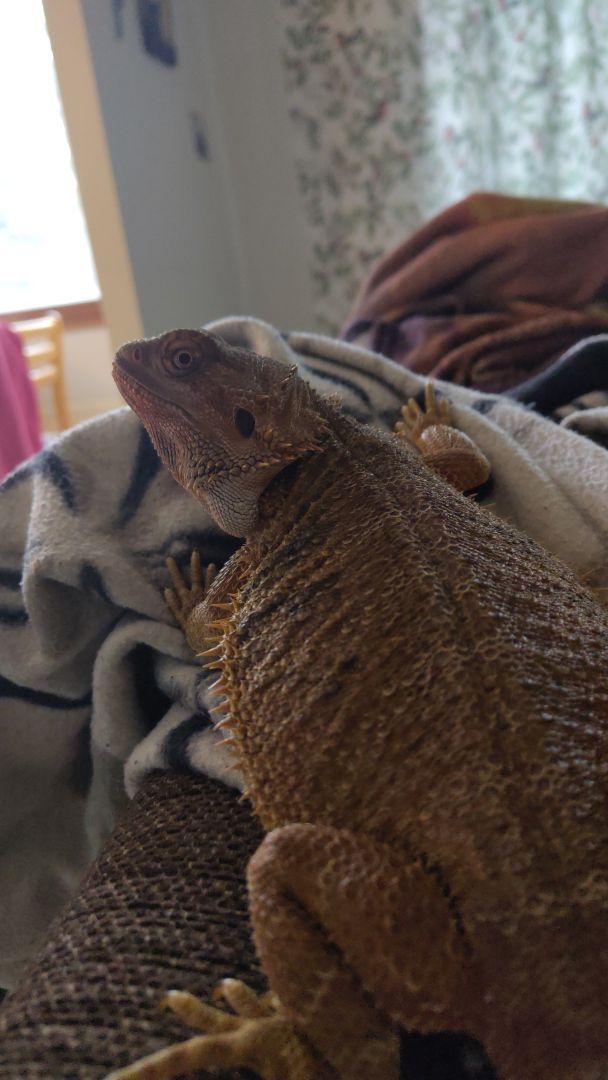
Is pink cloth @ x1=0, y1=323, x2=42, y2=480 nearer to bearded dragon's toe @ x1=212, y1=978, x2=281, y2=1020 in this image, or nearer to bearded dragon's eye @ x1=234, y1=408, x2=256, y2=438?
bearded dragon's eye @ x1=234, y1=408, x2=256, y2=438

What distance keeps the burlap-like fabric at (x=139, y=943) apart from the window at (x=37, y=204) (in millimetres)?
3607

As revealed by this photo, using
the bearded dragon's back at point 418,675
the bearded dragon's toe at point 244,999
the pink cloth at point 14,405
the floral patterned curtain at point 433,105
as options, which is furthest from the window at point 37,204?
the bearded dragon's toe at point 244,999

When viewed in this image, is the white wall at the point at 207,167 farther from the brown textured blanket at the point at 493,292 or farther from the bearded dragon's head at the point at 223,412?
the bearded dragon's head at the point at 223,412

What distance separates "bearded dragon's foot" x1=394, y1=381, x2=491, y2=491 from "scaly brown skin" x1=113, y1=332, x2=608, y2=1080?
24cm

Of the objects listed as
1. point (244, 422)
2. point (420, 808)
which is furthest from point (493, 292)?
point (420, 808)

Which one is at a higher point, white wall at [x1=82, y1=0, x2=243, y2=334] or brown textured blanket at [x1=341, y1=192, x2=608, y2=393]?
white wall at [x1=82, y1=0, x2=243, y2=334]

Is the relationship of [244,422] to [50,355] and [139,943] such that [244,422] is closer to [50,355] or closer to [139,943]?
[139,943]

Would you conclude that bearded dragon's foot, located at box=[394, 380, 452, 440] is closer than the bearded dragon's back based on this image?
No

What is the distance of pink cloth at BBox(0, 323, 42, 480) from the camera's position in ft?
6.68

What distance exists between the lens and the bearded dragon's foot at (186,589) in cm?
85

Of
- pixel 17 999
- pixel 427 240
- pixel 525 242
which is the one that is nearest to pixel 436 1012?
pixel 17 999

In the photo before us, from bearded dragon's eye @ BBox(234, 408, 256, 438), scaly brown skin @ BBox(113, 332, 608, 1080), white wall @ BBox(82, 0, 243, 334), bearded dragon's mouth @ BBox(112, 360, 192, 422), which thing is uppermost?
white wall @ BBox(82, 0, 243, 334)

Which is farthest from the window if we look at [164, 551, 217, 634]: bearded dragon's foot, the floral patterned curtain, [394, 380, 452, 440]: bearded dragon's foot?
[164, 551, 217, 634]: bearded dragon's foot

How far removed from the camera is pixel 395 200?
2.88 metres
